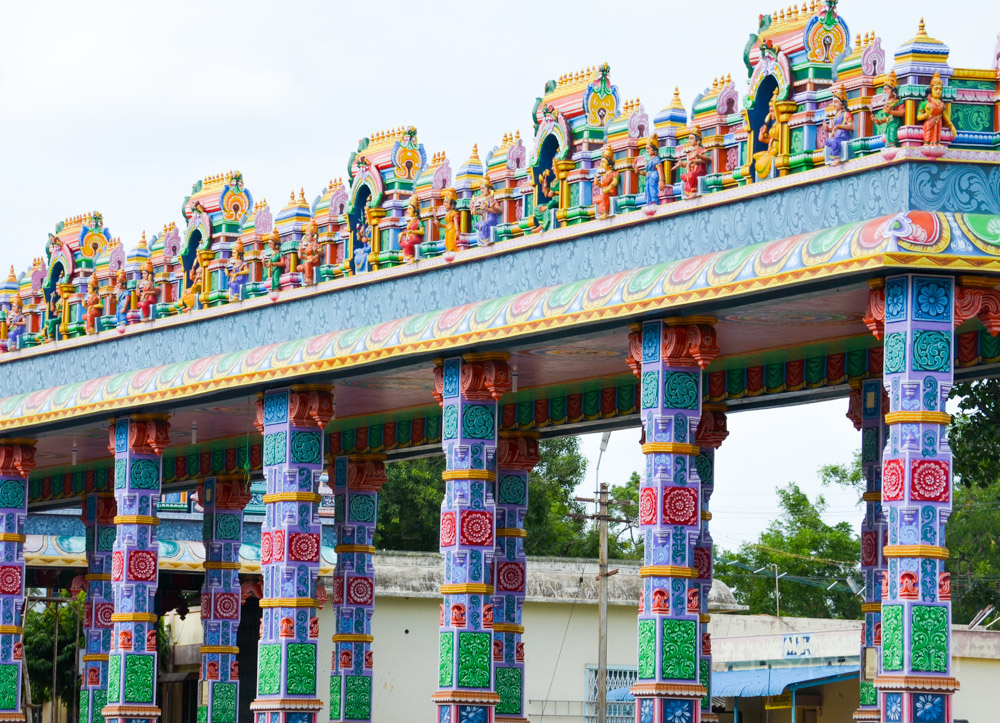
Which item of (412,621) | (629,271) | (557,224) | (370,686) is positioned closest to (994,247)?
(629,271)

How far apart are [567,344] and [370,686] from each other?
22.7 ft

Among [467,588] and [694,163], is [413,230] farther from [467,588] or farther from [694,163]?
[694,163]

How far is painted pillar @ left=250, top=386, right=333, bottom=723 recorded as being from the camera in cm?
2062

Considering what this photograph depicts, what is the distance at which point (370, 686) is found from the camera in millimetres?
24484

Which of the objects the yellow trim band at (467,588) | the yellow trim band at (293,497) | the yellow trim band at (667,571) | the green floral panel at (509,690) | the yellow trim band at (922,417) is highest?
the yellow trim band at (922,417)

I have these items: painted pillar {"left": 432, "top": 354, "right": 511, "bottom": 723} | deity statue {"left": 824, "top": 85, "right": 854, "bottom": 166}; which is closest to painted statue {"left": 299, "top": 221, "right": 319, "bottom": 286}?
painted pillar {"left": 432, "top": 354, "right": 511, "bottom": 723}

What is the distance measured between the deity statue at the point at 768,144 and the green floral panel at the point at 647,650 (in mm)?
3908

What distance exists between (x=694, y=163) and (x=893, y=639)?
4.55 metres

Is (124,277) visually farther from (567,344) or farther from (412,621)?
(412,621)

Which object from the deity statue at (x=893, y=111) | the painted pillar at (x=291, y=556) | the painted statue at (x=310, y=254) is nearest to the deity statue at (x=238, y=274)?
the painted statue at (x=310, y=254)

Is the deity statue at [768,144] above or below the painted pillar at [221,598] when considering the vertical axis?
above

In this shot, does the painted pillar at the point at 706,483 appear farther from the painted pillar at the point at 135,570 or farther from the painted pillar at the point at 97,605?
the painted pillar at the point at 97,605

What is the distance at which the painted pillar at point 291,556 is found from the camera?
67.7 feet

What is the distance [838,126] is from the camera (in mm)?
16000
